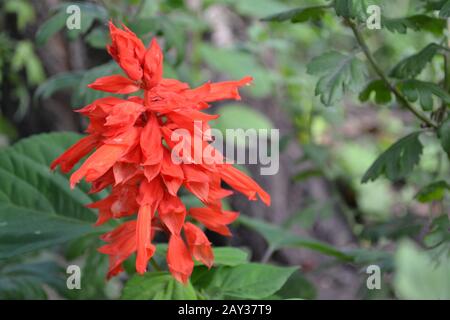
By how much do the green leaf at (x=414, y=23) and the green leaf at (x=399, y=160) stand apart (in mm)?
232

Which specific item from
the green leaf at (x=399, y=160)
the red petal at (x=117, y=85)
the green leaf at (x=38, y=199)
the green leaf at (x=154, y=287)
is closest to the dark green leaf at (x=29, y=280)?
the green leaf at (x=38, y=199)

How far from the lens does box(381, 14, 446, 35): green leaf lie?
1249 millimetres

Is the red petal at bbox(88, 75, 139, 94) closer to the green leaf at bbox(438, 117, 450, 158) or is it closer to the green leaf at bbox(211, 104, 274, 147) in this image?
the green leaf at bbox(438, 117, 450, 158)

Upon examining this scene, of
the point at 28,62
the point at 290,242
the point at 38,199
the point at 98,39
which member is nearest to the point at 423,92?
the point at 290,242

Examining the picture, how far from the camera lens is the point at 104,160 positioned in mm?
A: 996

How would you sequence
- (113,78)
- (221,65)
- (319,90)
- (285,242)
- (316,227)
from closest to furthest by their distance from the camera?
(113,78), (319,90), (285,242), (221,65), (316,227)

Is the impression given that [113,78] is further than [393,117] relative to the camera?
No

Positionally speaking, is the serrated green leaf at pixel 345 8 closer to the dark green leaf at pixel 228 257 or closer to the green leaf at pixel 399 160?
the green leaf at pixel 399 160

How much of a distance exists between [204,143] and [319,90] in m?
0.32

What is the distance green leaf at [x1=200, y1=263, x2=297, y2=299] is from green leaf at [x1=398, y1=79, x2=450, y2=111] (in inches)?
16.5

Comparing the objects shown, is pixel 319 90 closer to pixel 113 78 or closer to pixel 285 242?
pixel 113 78

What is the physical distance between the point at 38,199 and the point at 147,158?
1.89 feet

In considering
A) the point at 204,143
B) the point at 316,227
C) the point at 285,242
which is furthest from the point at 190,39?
the point at 204,143

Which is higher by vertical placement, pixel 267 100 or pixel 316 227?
pixel 267 100
